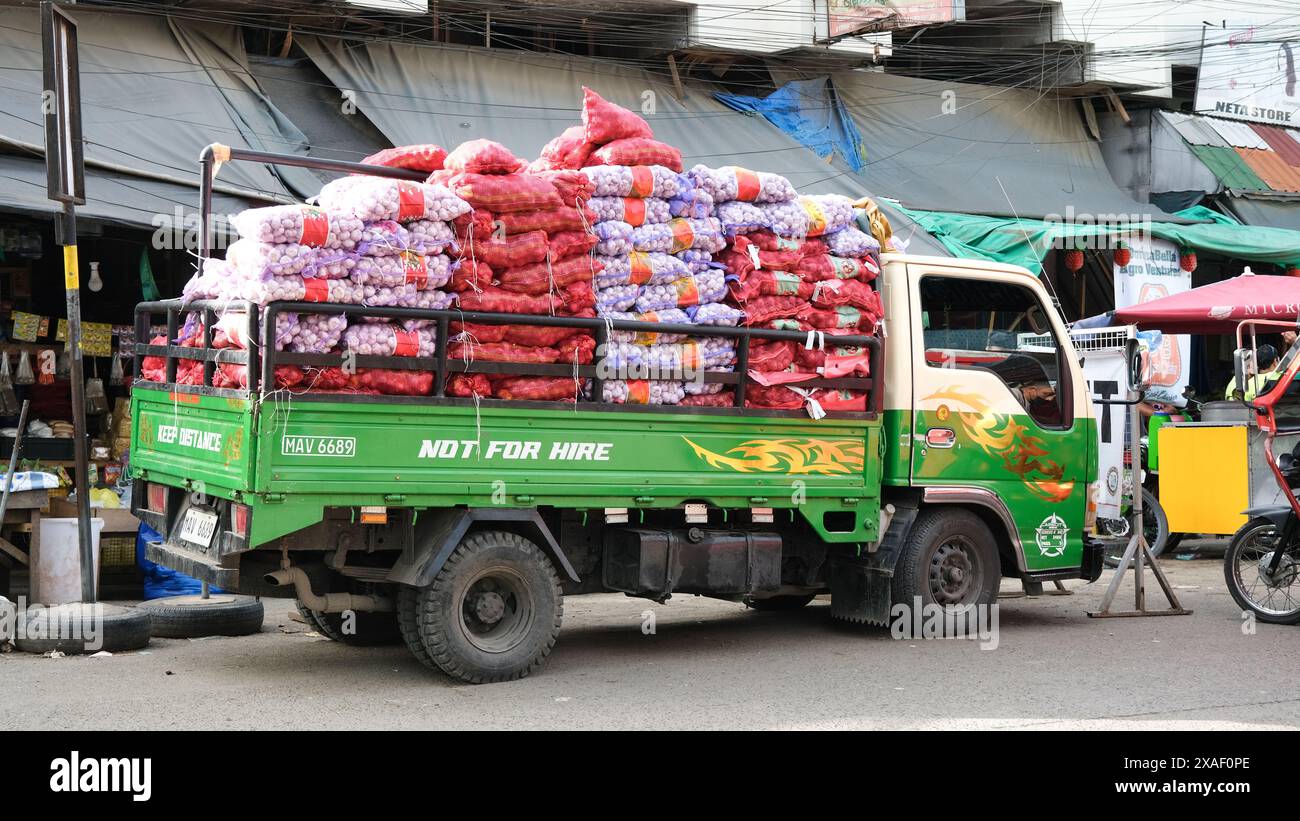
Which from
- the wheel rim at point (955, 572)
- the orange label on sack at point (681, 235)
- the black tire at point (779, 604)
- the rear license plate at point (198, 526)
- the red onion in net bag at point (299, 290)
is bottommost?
the black tire at point (779, 604)

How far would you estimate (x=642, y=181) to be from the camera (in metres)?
7.16

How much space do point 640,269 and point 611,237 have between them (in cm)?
25

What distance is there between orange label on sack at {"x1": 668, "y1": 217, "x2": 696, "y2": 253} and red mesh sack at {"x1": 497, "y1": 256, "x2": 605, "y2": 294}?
21.8 inches

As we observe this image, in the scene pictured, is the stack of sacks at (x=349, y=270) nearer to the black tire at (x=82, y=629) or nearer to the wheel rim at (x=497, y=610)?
the wheel rim at (x=497, y=610)

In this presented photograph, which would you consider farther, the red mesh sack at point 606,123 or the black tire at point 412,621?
the red mesh sack at point 606,123

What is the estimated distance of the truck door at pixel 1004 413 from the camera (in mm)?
8180

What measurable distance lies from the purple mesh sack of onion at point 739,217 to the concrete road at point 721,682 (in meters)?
2.46

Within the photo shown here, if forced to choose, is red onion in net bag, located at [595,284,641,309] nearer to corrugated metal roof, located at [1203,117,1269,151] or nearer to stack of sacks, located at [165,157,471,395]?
stack of sacks, located at [165,157,471,395]

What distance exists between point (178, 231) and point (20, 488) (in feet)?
7.14

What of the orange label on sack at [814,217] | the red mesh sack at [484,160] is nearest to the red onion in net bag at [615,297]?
the red mesh sack at [484,160]

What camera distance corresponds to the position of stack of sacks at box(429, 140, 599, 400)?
6.69m

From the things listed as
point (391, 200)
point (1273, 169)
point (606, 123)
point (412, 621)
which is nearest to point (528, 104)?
point (606, 123)

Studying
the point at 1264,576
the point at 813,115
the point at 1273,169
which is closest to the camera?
the point at 1264,576

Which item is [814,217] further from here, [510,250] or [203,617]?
[203,617]
